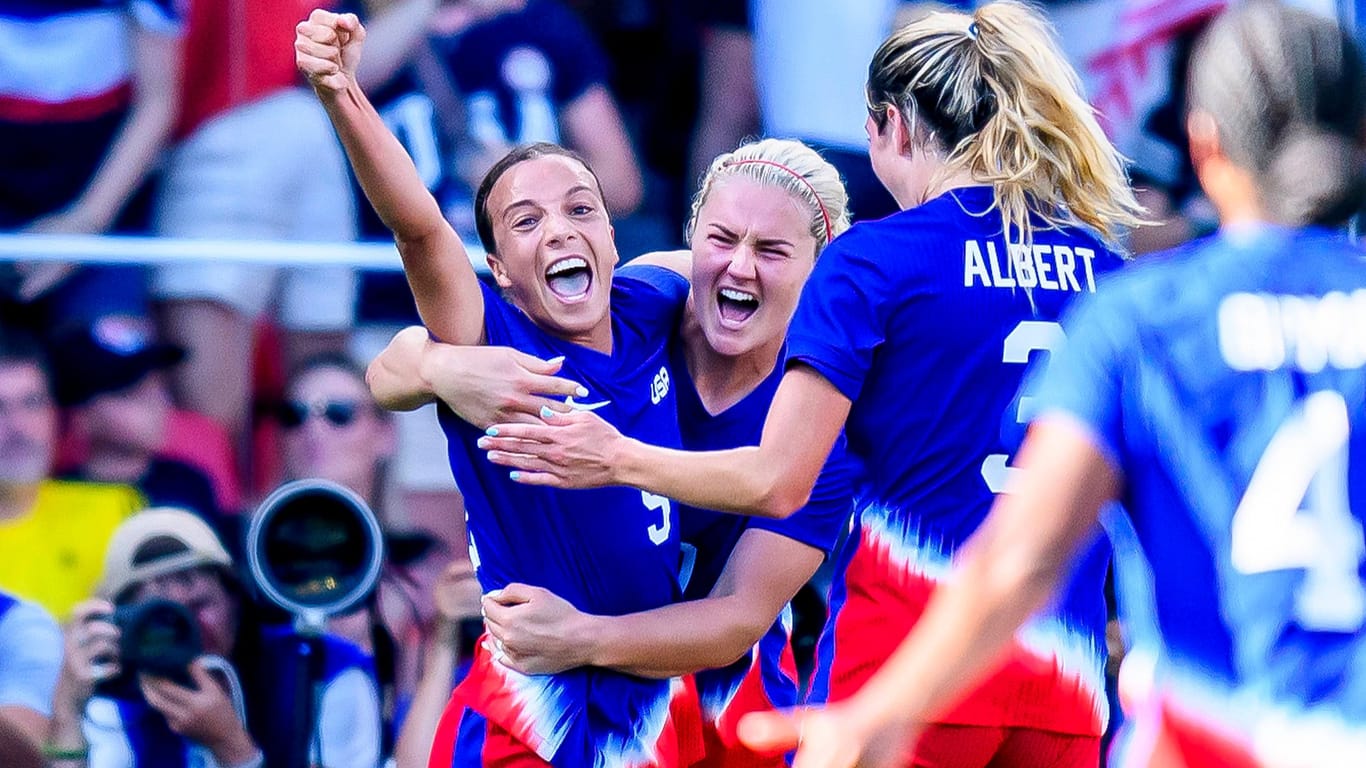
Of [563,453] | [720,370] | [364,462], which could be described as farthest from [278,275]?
[563,453]

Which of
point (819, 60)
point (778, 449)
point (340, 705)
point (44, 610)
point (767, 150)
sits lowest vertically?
point (340, 705)

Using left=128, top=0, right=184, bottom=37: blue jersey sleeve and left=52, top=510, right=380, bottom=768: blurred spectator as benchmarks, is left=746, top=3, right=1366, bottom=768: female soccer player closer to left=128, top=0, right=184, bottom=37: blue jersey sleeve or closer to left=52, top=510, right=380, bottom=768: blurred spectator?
left=52, top=510, right=380, bottom=768: blurred spectator

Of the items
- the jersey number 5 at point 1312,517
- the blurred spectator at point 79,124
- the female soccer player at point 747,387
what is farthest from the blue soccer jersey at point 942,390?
the blurred spectator at point 79,124

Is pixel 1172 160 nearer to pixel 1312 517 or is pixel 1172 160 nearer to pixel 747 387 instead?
pixel 747 387

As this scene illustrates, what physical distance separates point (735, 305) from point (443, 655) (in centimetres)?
185

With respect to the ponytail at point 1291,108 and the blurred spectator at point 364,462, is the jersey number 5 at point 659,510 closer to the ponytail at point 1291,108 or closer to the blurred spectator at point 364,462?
the ponytail at point 1291,108

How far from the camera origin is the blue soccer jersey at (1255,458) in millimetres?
2045

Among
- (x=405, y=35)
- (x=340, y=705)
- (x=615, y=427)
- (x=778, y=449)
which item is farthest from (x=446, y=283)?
(x=405, y=35)

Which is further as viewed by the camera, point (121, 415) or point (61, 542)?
point (121, 415)

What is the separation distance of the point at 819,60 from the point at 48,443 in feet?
8.37

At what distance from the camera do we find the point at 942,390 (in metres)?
3.03

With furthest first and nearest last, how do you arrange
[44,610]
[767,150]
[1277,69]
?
[44,610]
[767,150]
[1277,69]

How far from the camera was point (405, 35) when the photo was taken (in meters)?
5.43

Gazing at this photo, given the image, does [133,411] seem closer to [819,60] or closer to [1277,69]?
[819,60]
